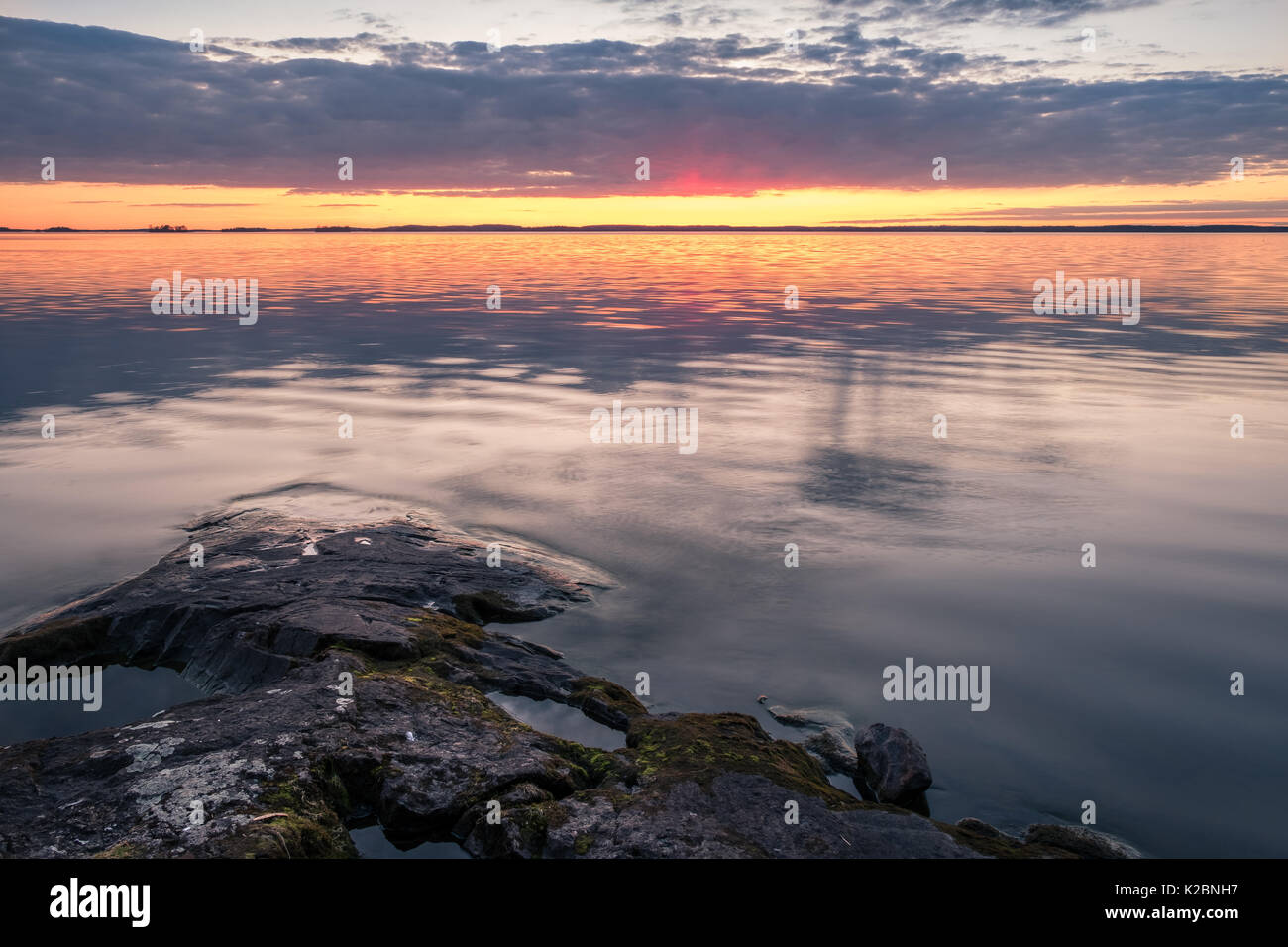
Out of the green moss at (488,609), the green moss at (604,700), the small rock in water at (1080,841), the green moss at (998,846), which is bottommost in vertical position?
the small rock in water at (1080,841)

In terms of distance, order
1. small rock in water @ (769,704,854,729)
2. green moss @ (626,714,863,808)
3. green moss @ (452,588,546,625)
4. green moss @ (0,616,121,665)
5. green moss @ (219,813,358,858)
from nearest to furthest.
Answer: green moss @ (219,813,358,858)
green moss @ (626,714,863,808)
small rock in water @ (769,704,854,729)
green moss @ (0,616,121,665)
green moss @ (452,588,546,625)

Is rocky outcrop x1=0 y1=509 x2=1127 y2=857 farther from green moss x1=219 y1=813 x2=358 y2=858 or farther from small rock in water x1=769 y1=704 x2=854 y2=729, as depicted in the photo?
small rock in water x1=769 y1=704 x2=854 y2=729

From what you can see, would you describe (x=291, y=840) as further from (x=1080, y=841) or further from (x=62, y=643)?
(x=1080, y=841)

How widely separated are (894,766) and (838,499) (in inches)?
276

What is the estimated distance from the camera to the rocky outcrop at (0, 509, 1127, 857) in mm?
5176

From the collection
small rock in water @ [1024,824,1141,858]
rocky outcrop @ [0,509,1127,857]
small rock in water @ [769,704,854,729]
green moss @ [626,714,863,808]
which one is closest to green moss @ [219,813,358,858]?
rocky outcrop @ [0,509,1127,857]

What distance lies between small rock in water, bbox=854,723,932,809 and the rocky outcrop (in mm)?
461

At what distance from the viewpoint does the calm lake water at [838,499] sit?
7.54 meters

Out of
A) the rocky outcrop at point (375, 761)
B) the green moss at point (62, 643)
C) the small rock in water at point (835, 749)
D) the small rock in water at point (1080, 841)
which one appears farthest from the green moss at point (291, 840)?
the small rock in water at point (1080, 841)

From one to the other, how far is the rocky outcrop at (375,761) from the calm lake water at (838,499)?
3.62 ft

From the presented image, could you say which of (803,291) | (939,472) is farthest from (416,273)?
(939,472)

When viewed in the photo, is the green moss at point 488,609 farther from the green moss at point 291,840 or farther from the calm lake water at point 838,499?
the green moss at point 291,840

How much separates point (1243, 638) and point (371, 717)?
331 inches

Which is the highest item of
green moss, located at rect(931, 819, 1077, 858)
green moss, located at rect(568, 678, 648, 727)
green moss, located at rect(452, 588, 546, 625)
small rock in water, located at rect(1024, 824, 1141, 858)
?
green moss, located at rect(452, 588, 546, 625)
